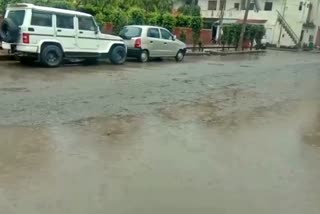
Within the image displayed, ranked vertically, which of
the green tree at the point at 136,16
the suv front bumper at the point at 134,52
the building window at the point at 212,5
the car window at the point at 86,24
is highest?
the building window at the point at 212,5

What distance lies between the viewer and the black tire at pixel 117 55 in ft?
57.0

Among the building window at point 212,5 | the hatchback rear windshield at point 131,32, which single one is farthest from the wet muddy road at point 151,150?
the building window at point 212,5

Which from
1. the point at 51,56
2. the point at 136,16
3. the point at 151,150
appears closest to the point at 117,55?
the point at 51,56

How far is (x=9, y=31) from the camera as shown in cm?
1398

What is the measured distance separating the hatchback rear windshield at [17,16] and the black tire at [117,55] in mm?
4212

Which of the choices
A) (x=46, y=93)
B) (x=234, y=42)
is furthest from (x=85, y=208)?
(x=234, y=42)

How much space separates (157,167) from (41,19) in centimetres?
1034

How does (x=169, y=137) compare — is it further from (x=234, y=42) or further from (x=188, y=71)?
(x=234, y=42)

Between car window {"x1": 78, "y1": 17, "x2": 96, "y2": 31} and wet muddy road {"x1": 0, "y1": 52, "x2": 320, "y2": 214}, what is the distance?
4.41m

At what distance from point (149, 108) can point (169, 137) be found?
2.26m

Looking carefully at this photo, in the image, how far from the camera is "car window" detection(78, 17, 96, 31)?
15.6m

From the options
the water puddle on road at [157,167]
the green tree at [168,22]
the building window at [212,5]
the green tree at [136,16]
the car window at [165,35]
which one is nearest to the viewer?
the water puddle on road at [157,167]

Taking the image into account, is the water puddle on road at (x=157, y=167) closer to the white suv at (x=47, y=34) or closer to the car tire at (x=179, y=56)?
the white suv at (x=47, y=34)

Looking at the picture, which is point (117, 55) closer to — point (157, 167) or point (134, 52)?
point (134, 52)
